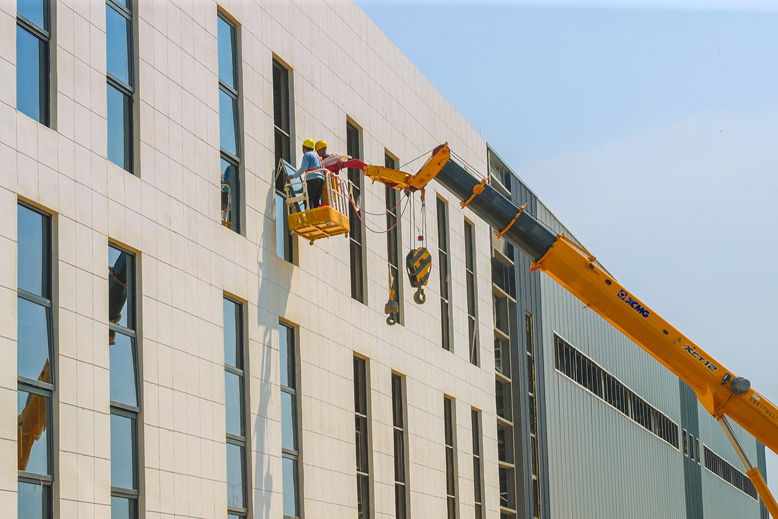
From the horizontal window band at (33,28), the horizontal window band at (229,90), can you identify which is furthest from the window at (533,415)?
the horizontal window band at (33,28)

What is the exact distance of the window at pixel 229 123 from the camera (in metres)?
23.5

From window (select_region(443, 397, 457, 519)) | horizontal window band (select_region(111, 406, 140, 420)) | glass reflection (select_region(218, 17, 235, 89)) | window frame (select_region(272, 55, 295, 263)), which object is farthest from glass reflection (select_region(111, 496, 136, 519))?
window (select_region(443, 397, 457, 519))

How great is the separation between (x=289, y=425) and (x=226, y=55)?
9171 mm

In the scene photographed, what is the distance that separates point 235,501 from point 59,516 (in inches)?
224

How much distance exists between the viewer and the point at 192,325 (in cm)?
2102

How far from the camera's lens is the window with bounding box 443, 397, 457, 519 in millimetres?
32688

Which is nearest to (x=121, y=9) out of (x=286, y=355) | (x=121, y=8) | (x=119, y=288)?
(x=121, y=8)

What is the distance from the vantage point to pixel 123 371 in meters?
19.0

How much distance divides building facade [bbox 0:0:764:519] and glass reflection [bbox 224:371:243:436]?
7 centimetres

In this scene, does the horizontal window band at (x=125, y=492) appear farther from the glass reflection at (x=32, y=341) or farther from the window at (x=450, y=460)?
the window at (x=450, y=460)

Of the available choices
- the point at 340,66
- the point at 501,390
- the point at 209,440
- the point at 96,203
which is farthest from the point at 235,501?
the point at 501,390

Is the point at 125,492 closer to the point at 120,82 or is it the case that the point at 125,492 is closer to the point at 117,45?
the point at 120,82

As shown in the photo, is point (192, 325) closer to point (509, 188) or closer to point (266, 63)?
point (266, 63)

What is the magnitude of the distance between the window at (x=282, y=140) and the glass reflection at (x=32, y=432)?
8.89 m
